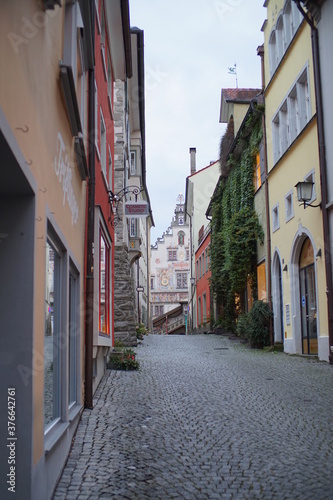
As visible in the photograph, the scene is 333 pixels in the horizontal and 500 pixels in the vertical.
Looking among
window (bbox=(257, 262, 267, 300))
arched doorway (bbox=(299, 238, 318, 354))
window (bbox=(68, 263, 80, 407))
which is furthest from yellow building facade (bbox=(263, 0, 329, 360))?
window (bbox=(68, 263, 80, 407))

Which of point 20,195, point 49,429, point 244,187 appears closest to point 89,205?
point 49,429

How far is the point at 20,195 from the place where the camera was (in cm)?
367

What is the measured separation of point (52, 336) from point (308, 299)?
37.2 feet

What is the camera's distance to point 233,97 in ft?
90.0

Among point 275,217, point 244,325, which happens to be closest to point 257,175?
point 275,217

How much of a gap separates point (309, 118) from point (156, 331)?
46.4 metres

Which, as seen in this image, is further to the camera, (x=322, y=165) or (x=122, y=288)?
(x=122, y=288)

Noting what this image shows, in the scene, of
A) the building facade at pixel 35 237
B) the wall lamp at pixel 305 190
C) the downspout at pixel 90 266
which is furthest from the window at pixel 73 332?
the wall lamp at pixel 305 190

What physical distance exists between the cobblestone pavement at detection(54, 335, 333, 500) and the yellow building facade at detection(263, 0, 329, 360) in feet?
13.6

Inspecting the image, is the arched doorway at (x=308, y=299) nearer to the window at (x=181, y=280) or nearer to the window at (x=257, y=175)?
the window at (x=257, y=175)

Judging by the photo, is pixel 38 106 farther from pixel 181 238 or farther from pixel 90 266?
pixel 181 238

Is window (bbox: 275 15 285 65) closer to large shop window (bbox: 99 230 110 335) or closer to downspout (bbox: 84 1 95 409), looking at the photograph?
large shop window (bbox: 99 230 110 335)

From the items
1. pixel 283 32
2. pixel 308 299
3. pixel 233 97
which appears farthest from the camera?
pixel 233 97

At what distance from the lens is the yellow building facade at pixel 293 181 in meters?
14.0
